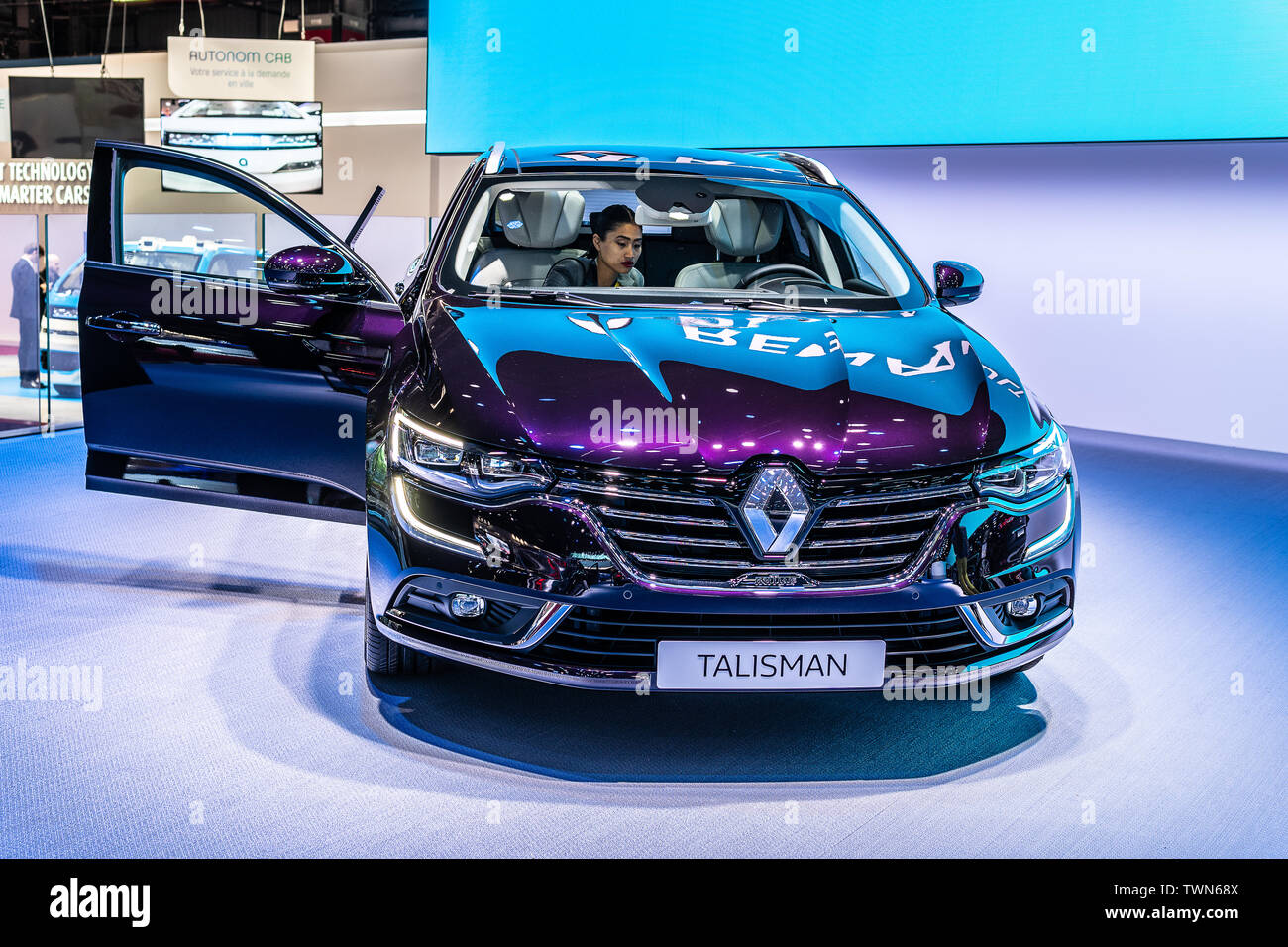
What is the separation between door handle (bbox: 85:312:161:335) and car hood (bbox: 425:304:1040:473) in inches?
50.3

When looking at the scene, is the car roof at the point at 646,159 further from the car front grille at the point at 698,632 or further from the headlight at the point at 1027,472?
the car front grille at the point at 698,632

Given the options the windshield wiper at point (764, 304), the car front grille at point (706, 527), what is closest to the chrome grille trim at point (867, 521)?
the car front grille at point (706, 527)

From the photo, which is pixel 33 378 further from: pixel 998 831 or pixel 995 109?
pixel 998 831

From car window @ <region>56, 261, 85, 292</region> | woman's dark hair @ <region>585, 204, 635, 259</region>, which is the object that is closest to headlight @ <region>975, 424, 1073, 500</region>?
woman's dark hair @ <region>585, 204, 635, 259</region>

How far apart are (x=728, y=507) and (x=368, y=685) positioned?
1261mm

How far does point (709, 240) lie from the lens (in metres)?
3.89

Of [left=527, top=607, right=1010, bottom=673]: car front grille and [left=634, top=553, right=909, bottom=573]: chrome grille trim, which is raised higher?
[left=634, top=553, right=909, bottom=573]: chrome grille trim

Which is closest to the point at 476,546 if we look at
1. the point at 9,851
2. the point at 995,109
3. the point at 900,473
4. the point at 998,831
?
the point at 900,473

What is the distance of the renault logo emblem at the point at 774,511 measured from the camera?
244 centimetres

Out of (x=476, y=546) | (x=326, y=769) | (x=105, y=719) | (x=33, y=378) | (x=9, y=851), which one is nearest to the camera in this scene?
(x=9, y=851)

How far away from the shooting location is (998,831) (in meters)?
2.54

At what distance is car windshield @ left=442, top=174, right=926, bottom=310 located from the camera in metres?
3.40

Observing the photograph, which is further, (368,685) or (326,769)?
(368,685)

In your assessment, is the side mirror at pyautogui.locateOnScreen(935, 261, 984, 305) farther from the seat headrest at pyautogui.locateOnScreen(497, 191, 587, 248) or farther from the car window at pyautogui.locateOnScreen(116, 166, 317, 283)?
the car window at pyautogui.locateOnScreen(116, 166, 317, 283)
